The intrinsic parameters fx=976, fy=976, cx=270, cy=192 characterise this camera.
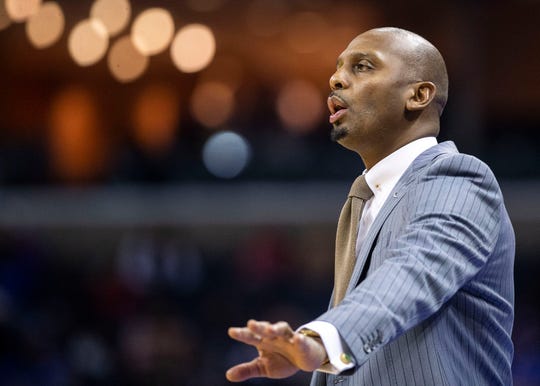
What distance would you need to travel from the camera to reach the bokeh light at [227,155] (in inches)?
386

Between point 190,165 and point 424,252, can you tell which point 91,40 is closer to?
point 190,165

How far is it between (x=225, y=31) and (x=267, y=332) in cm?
1046

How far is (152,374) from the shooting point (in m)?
7.88

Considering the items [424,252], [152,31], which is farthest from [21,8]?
[424,252]

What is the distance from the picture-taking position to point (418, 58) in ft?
8.15

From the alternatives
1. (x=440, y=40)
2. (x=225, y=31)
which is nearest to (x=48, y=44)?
(x=225, y=31)

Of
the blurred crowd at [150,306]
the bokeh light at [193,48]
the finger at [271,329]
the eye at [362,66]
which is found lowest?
the blurred crowd at [150,306]

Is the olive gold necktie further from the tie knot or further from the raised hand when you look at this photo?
the raised hand

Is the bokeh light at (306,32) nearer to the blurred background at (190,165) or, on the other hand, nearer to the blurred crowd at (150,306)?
the blurred background at (190,165)

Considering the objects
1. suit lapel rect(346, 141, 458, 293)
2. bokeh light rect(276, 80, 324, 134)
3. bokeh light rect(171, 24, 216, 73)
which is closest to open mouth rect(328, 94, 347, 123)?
suit lapel rect(346, 141, 458, 293)

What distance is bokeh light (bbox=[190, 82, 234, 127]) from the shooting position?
1038 centimetres

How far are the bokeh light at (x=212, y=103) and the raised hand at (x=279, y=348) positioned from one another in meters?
8.39

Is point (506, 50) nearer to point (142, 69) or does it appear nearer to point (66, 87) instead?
point (142, 69)

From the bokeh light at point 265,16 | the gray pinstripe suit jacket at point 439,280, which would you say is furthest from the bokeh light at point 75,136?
the gray pinstripe suit jacket at point 439,280
